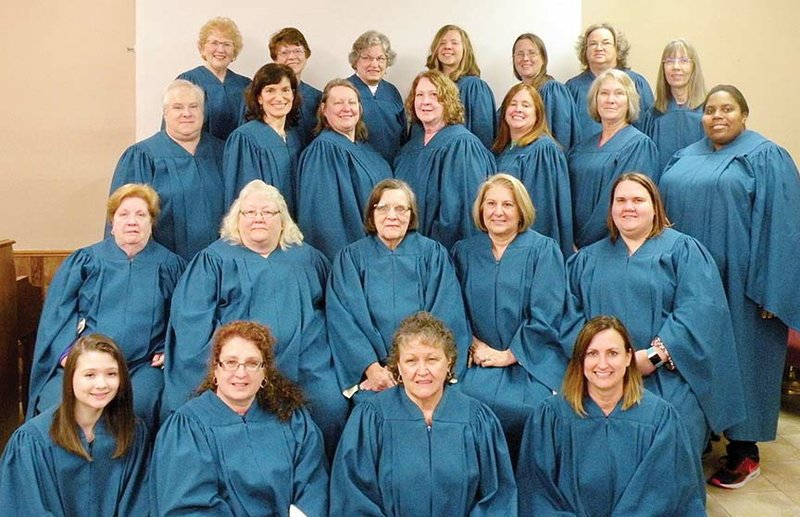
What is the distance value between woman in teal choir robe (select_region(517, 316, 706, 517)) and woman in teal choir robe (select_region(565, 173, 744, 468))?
23.3 inches

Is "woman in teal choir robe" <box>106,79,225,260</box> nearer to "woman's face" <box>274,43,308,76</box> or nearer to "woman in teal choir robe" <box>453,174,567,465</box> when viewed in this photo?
"woman's face" <box>274,43,308,76</box>

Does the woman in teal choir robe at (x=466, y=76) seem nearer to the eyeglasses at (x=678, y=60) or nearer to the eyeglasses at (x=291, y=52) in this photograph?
the eyeglasses at (x=291, y=52)

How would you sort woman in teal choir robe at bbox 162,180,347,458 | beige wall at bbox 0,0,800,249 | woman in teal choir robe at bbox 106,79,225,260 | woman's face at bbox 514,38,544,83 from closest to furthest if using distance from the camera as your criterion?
woman in teal choir robe at bbox 162,180,347,458, woman in teal choir robe at bbox 106,79,225,260, woman's face at bbox 514,38,544,83, beige wall at bbox 0,0,800,249

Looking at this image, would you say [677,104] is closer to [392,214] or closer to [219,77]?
[392,214]

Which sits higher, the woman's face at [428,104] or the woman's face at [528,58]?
the woman's face at [528,58]

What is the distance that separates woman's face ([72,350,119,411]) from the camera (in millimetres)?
3475

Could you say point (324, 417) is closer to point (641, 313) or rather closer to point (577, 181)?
point (641, 313)

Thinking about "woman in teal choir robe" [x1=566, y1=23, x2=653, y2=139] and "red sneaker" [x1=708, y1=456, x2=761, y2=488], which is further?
"woman in teal choir robe" [x1=566, y1=23, x2=653, y2=139]

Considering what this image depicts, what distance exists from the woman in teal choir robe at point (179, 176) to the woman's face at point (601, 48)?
224 centimetres

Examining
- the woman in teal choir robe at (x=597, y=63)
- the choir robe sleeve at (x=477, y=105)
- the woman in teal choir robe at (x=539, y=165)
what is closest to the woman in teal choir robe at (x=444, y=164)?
the woman in teal choir robe at (x=539, y=165)

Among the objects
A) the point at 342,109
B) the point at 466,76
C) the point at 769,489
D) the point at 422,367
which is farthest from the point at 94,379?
the point at 769,489

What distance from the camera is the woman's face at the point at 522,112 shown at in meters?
5.06

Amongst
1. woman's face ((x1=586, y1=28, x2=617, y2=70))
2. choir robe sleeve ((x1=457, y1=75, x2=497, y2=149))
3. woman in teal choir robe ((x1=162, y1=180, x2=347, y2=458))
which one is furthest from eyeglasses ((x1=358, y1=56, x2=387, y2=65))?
woman in teal choir robe ((x1=162, y1=180, x2=347, y2=458))

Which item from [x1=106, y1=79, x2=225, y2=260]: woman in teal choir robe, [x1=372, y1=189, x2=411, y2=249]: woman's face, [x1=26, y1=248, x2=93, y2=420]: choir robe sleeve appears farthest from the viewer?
[x1=106, y1=79, x2=225, y2=260]: woman in teal choir robe
